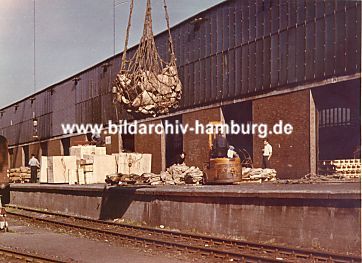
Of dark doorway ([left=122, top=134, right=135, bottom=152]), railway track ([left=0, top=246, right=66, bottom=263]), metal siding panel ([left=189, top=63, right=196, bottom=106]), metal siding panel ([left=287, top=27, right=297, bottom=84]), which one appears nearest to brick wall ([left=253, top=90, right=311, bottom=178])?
metal siding panel ([left=287, top=27, right=297, bottom=84])

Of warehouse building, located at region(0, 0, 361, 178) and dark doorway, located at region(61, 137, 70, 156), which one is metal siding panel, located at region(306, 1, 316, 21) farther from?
dark doorway, located at region(61, 137, 70, 156)

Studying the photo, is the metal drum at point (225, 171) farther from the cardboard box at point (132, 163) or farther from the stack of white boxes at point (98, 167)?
the stack of white boxes at point (98, 167)

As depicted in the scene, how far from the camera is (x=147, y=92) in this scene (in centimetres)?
1181

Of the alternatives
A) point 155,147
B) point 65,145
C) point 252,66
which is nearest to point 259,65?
point 252,66

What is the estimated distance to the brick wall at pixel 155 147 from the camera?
2759 centimetres

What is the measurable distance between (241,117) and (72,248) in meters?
12.9

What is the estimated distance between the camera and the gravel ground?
10.9 meters

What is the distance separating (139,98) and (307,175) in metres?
8.68

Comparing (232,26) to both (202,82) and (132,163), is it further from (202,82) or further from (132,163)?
(132,163)

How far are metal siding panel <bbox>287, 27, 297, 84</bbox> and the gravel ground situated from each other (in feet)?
31.1

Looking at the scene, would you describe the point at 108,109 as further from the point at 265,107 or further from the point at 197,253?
the point at 197,253

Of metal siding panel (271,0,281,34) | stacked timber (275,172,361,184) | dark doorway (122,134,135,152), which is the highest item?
metal siding panel (271,0,281,34)

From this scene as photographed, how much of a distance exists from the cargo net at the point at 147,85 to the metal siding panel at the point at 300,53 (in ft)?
24.9

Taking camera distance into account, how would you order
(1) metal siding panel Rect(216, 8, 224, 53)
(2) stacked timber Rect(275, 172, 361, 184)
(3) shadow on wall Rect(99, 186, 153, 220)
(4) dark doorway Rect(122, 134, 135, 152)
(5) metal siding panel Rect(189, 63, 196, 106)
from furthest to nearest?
(4) dark doorway Rect(122, 134, 135, 152), (5) metal siding panel Rect(189, 63, 196, 106), (1) metal siding panel Rect(216, 8, 224, 53), (3) shadow on wall Rect(99, 186, 153, 220), (2) stacked timber Rect(275, 172, 361, 184)
